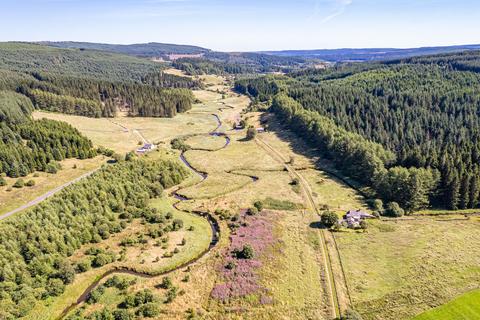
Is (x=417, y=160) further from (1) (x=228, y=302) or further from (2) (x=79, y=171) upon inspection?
(2) (x=79, y=171)

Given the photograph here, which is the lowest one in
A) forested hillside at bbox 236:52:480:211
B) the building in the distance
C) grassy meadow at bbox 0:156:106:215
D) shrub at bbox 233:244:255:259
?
shrub at bbox 233:244:255:259

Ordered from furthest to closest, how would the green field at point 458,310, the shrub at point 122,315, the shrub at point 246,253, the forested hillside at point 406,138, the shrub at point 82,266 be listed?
the forested hillside at point 406,138 → the shrub at point 246,253 → the shrub at point 82,266 → the shrub at point 122,315 → the green field at point 458,310

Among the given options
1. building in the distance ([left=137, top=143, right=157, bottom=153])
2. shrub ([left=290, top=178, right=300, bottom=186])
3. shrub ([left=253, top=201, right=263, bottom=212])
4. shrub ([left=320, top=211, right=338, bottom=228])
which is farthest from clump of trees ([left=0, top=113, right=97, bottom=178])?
shrub ([left=320, top=211, right=338, bottom=228])

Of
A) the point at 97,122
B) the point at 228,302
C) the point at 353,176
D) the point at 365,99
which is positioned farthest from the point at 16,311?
the point at 365,99

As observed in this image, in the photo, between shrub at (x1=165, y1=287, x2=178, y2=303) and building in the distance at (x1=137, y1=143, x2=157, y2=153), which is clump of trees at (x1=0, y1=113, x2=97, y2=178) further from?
shrub at (x1=165, y1=287, x2=178, y2=303)

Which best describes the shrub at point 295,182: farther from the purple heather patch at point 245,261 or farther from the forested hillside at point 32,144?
the forested hillside at point 32,144

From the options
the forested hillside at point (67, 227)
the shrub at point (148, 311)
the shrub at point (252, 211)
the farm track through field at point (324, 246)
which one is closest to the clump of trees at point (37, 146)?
the forested hillside at point (67, 227)

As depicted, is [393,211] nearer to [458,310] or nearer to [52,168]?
[458,310]
